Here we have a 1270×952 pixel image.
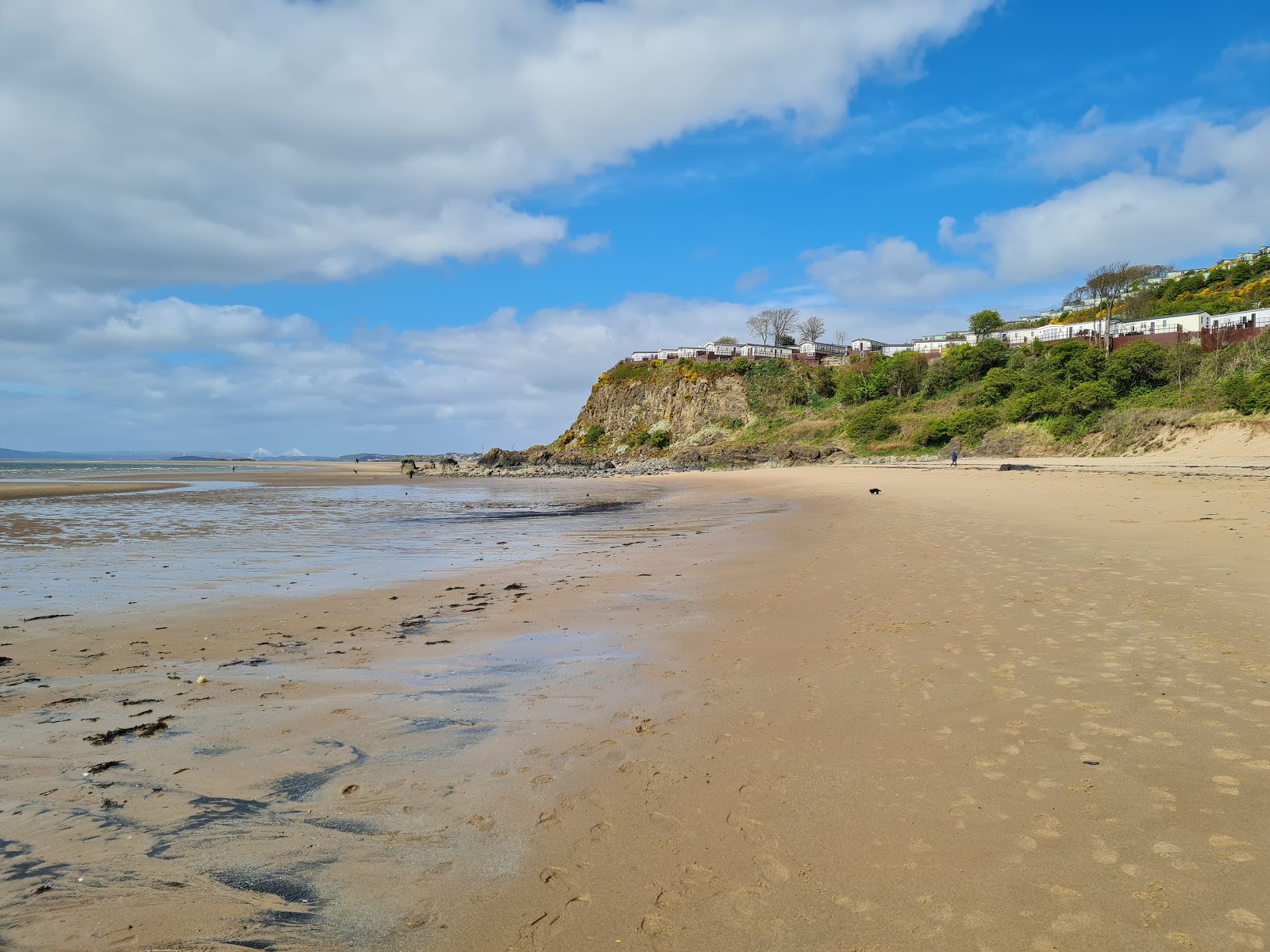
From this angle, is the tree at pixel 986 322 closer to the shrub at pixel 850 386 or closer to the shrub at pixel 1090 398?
the shrub at pixel 850 386

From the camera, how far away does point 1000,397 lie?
5062 cm

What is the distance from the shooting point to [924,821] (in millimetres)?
3168

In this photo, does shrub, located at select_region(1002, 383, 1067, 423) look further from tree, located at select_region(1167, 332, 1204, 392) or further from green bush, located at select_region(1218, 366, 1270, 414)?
green bush, located at select_region(1218, 366, 1270, 414)

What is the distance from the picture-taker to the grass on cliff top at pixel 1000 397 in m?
35.2

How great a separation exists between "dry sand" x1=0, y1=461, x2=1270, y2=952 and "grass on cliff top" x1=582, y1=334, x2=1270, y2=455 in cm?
3447

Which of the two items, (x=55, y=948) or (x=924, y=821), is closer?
(x=55, y=948)

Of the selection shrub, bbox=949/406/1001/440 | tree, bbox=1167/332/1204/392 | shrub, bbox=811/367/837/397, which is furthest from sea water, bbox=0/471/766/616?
shrub, bbox=811/367/837/397

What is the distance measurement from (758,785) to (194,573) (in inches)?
415

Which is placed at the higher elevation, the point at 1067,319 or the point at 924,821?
the point at 1067,319

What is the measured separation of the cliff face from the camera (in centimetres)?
7650

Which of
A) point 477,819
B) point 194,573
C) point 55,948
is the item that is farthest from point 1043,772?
point 194,573

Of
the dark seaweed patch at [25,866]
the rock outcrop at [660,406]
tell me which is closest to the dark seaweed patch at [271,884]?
the dark seaweed patch at [25,866]

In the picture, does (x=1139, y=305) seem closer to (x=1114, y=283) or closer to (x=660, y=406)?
(x=1114, y=283)

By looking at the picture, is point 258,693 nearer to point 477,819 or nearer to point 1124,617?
point 477,819
